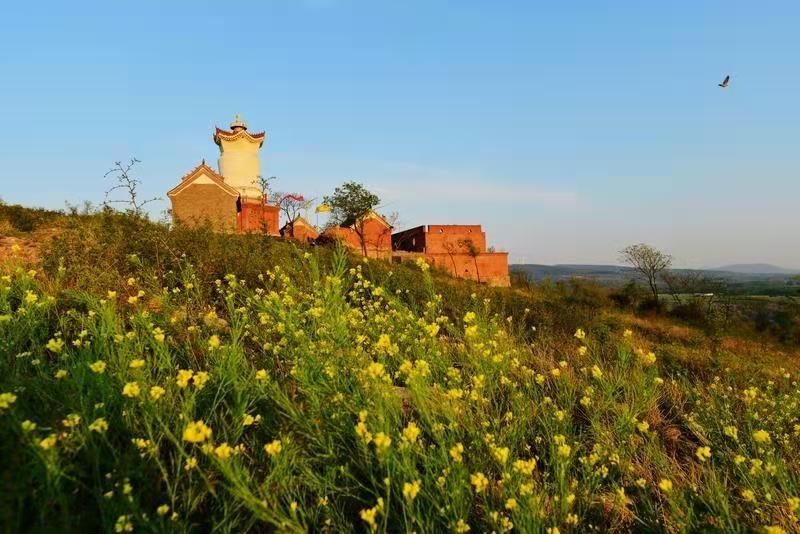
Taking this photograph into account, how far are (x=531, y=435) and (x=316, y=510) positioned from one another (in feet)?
5.05

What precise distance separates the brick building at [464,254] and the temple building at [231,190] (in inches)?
475

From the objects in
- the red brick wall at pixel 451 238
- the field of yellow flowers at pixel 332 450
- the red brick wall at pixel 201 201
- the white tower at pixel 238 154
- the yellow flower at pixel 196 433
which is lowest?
the field of yellow flowers at pixel 332 450

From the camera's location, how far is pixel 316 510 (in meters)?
2.03

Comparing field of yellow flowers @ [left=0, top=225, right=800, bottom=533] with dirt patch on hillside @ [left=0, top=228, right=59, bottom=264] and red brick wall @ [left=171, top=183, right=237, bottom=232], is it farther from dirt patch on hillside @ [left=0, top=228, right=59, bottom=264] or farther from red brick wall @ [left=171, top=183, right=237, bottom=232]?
red brick wall @ [left=171, top=183, right=237, bottom=232]

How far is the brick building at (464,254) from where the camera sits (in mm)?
34594

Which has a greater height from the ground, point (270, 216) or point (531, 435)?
point (270, 216)

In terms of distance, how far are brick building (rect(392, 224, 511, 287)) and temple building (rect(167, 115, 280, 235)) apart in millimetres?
12058

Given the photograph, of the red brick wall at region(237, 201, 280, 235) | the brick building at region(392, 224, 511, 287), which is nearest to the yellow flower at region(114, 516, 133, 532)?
the red brick wall at region(237, 201, 280, 235)

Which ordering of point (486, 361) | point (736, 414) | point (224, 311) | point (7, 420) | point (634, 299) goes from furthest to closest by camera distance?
point (634, 299) < point (224, 311) < point (736, 414) < point (486, 361) < point (7, 420)

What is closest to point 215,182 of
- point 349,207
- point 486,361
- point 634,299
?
point 349,207

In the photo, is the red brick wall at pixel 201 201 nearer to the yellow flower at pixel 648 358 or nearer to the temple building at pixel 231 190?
the temple building at pixel 231 190

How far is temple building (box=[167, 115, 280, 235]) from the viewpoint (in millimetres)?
25578

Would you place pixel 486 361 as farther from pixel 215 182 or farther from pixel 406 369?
pixel 215 182

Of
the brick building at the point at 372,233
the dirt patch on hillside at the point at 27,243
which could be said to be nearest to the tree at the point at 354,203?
the brick building at the point at 372,233
